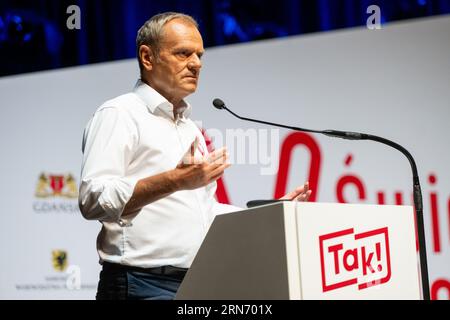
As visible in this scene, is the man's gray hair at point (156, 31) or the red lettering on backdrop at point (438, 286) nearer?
the man's gray hair at point (156, 31)

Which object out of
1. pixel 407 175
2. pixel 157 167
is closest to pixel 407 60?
pixel 407 175

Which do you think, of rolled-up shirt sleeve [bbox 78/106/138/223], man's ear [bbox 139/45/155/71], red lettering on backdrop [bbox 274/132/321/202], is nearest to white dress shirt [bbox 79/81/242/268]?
rolled-up shirt sleeve [bbox 78/106/138/223]

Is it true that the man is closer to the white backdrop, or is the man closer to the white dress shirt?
the white dress shirt

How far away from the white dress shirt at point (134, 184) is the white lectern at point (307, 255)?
390 mm

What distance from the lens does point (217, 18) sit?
380 cm

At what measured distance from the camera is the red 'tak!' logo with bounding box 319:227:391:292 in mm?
1366

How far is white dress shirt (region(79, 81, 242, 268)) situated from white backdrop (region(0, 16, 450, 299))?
98 centimetres

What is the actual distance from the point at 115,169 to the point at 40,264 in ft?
6.92

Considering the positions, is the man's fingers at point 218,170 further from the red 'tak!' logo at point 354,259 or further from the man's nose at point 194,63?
the man's nose at point 194,63

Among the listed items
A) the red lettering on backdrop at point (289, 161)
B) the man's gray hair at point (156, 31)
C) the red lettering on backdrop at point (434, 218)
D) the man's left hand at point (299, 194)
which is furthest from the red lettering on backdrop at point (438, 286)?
the man's gray hair at point (156, 31)

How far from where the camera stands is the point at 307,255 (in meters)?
1.33

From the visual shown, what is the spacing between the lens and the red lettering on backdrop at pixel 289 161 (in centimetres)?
332

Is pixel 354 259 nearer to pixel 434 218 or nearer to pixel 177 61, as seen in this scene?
pixel 177 61

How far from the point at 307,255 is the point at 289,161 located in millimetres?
2056
